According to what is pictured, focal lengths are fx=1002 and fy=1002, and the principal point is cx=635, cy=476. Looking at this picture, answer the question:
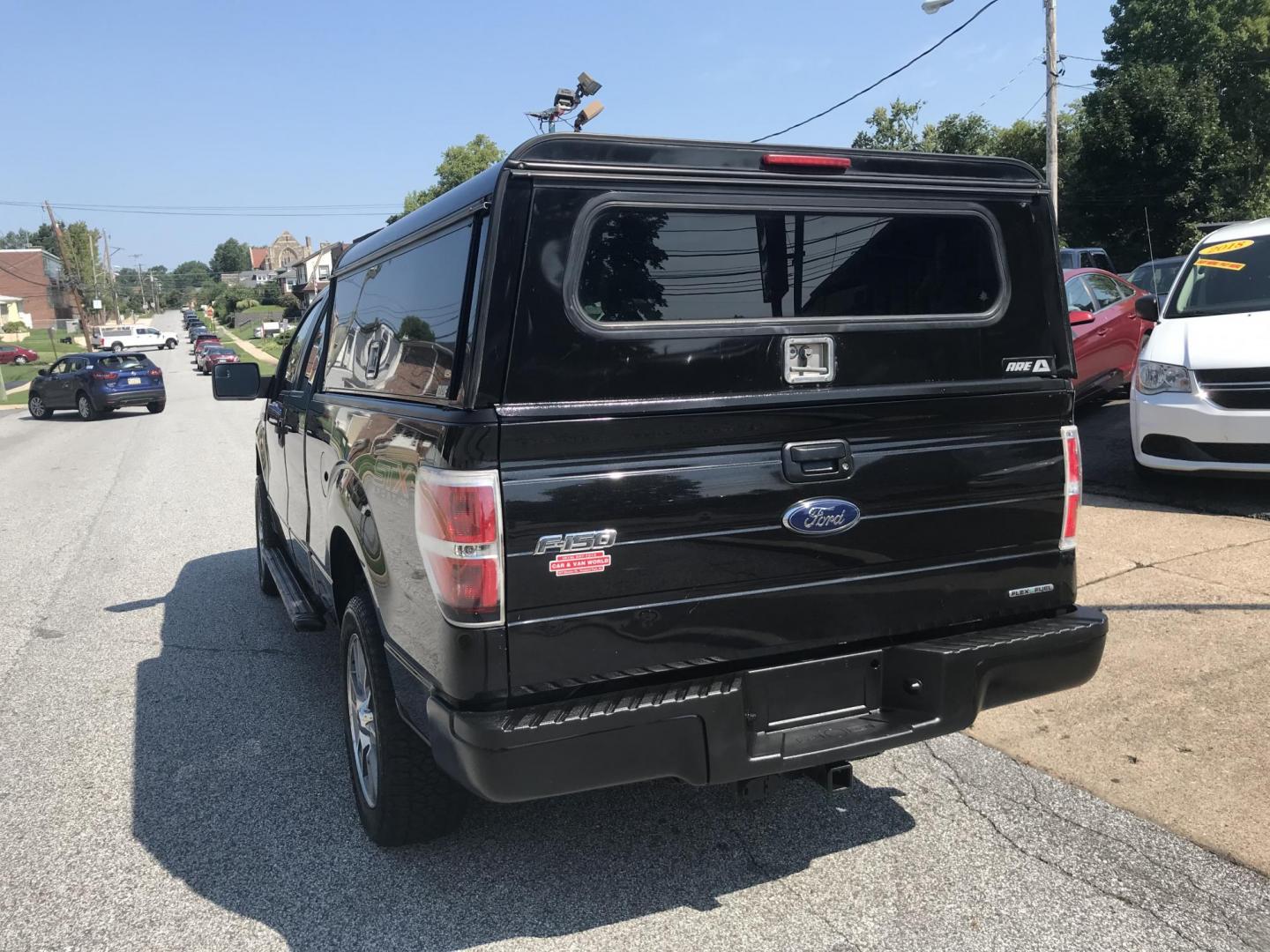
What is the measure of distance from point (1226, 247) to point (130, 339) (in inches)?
2815

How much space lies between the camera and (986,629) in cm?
330

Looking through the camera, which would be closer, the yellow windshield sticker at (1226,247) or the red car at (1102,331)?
the yellow windshield sticker at (1226,247)

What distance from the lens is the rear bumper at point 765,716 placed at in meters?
2.67

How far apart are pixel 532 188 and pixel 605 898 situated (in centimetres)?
217

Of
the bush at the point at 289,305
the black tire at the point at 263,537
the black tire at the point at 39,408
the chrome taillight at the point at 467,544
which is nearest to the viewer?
the chrome taillight at the point at 467,544

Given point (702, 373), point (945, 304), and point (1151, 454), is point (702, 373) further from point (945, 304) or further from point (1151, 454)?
point (1151, 454)

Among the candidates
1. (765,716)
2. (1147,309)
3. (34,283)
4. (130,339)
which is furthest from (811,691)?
(34,283)

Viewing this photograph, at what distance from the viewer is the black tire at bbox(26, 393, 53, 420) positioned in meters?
24.2

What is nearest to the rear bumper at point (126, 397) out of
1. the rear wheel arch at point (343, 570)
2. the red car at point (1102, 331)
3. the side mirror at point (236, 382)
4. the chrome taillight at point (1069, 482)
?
the side mirror at point (236, 382)

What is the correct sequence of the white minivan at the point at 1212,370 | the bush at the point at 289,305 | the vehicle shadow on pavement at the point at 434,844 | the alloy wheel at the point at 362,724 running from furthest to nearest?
the bush at the point at 289,305, the white minivan at the point at 1212,370, the alloy wheel at the point at 362,724, the vehicle shadow on pavement at the point at 434,844

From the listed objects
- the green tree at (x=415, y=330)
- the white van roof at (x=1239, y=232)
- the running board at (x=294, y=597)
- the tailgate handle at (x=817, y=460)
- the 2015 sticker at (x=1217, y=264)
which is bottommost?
the running board at (x=294, y=597)

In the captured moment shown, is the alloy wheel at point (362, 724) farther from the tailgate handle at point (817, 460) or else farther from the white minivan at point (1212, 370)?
the white minivan at point (1212, 370)

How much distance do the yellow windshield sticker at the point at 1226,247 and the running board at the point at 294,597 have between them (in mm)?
7489

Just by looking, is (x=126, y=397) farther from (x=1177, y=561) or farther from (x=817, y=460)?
(x=817, y=460)
